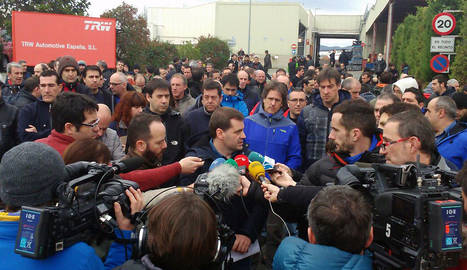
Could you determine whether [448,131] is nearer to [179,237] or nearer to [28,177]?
[179,237]

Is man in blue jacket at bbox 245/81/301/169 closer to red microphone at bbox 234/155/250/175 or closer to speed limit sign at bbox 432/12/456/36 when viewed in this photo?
red microphone at bbox 234/155/250/175

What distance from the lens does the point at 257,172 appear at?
120 inches

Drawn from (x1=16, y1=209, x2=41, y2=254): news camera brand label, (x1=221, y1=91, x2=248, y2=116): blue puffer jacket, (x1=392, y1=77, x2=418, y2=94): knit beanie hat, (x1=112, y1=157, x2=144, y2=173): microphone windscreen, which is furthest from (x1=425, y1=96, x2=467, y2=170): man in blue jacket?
(x1=16, y1=209, x2=41, y2=254): news camera brand label

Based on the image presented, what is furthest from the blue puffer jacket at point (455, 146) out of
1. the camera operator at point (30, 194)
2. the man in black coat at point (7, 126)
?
the man in black coat at point (7, 126)

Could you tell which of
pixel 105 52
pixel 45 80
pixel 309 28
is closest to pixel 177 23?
pixel 309 28

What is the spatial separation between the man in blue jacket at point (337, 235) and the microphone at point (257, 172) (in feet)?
2.78

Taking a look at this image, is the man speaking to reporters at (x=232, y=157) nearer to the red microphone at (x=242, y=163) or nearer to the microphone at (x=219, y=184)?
the red microphone at (x=242, y=163)

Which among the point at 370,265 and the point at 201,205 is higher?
the point at 201,205

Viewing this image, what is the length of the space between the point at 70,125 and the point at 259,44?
4408cm

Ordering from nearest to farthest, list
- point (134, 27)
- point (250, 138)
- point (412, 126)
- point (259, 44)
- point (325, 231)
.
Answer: point (325, 231), point (412, 126), point (250, 138), point (134, 27), point (259, 44)

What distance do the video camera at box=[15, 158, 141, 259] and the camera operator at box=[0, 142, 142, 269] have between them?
61 mm

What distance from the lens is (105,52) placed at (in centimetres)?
1467

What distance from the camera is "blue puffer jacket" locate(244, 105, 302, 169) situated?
4852mm

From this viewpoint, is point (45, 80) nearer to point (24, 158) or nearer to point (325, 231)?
point (24, 158)
